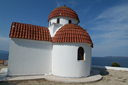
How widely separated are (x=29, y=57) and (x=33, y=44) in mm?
1431

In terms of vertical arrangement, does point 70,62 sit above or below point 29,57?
below

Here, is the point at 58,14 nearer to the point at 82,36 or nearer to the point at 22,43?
the point at 82,36

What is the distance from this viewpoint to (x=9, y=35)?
888cm

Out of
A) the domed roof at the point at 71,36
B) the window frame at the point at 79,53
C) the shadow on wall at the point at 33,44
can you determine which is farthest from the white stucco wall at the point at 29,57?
the window frame at the point at 79,53

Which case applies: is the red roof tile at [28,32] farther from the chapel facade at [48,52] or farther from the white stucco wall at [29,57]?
the white stucco wall at [29,57]

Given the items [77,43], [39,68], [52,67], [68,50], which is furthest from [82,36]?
[39,68]

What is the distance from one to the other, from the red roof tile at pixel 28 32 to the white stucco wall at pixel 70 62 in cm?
230

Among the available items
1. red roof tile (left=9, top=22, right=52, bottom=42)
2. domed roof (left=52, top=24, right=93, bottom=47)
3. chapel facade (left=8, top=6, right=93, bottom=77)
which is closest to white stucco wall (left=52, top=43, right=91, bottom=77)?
chapel facade (left=8, top=6, right=93, bottom=77)

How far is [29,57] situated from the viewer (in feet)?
31.3

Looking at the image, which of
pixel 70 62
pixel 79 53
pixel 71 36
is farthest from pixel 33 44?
pixel 79 53

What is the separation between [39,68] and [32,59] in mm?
1256

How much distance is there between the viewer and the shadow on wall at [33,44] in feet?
30.2

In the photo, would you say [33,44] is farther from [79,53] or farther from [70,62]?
[79,53]

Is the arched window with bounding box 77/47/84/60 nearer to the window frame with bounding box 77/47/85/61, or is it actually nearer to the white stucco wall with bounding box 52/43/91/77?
the window frame with bounding box 77/47/85/61
